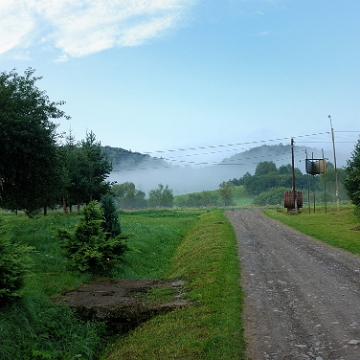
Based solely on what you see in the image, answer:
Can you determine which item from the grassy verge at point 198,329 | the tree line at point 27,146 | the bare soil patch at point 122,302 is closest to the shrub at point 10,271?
the bare soil patch at point 122,302

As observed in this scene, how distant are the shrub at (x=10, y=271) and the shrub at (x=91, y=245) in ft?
16.3

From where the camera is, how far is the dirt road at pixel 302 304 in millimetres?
6480

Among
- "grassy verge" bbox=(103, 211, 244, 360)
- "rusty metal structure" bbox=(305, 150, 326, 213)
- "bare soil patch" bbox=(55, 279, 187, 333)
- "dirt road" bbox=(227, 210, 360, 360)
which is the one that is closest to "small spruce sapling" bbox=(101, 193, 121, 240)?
"bare soil patch" bbox=(55, 279, 187, 333)

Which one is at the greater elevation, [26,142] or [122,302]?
[26,142]

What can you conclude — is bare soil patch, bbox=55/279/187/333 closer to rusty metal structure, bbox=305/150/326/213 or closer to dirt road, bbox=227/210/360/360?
dirt road, bbox=227/210/360/360

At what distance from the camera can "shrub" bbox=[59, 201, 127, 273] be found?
1426 centimetres

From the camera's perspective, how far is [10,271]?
8.67 m

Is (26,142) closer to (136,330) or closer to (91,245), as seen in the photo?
(91,245)

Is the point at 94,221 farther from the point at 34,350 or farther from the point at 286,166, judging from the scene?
the point at 286,166

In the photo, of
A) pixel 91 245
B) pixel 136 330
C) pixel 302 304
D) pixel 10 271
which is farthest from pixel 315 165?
pixel 10 271

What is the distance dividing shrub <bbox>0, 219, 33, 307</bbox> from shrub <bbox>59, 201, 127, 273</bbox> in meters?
4.96

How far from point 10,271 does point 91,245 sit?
596 cm

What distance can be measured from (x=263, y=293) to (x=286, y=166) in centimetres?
14858

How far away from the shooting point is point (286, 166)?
153000 mm
